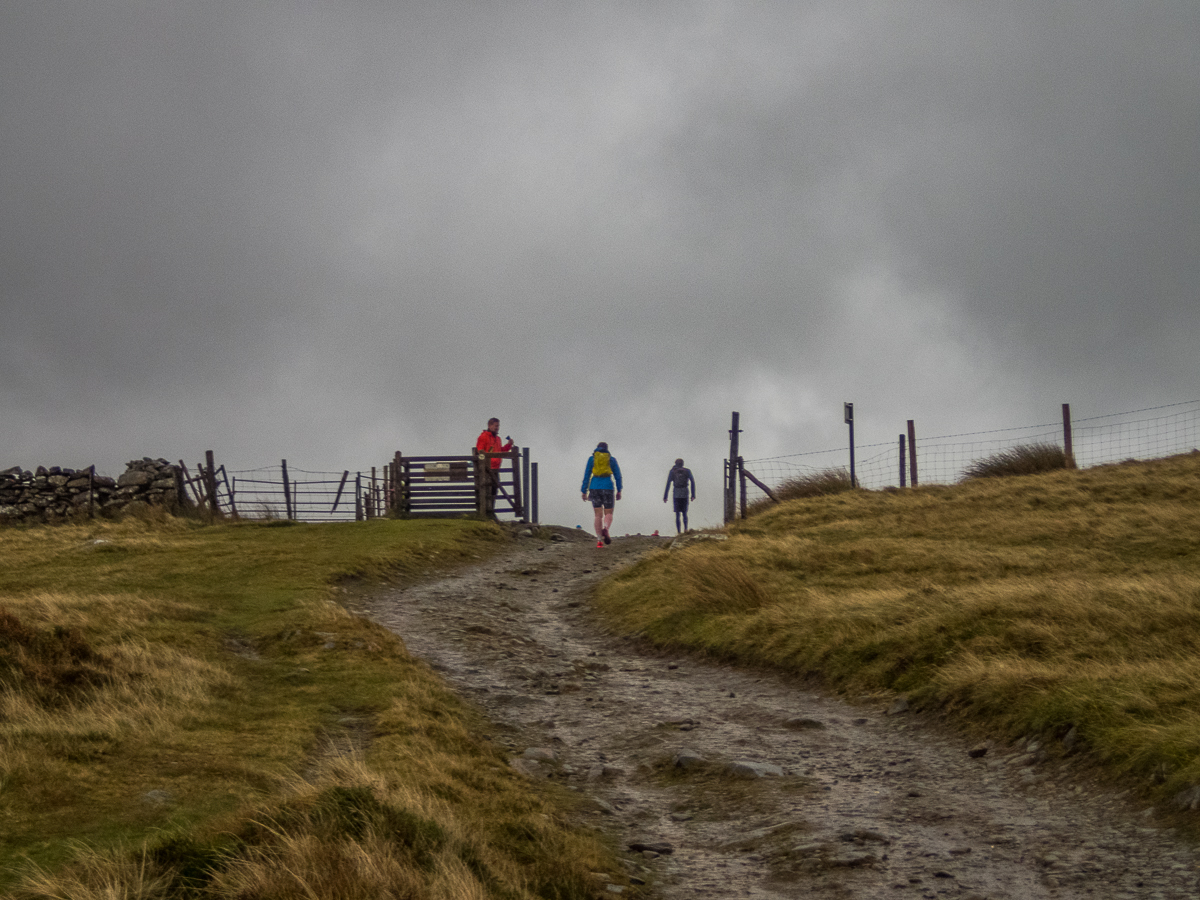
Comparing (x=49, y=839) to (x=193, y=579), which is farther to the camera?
(x=193, y=579)

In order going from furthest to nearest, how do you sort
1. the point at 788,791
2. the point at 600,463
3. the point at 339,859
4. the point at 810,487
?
the point at 810,487 → the point at 600,463 → the point at 788,791 → the point at 339,859

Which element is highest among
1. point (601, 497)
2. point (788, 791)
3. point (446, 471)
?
point (446, 471)

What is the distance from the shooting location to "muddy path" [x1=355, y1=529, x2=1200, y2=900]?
5859 millimetres

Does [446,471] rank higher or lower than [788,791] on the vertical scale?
higher

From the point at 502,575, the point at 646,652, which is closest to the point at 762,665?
the point at 646,652

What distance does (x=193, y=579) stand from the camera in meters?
18.5

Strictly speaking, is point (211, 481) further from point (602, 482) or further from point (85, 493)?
point (602, 482)

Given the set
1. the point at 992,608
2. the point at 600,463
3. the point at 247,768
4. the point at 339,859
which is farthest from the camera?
the point at 600,463

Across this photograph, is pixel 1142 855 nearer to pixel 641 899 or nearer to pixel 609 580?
pixel 641 899

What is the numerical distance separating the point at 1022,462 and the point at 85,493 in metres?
31.2

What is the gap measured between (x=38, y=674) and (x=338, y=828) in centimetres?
520

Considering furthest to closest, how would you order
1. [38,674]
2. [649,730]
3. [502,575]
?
[502,575]
[649,730]
[38,674]

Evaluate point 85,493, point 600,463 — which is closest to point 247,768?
point 600,463

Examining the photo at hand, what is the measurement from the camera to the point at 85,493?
34.7 meters
